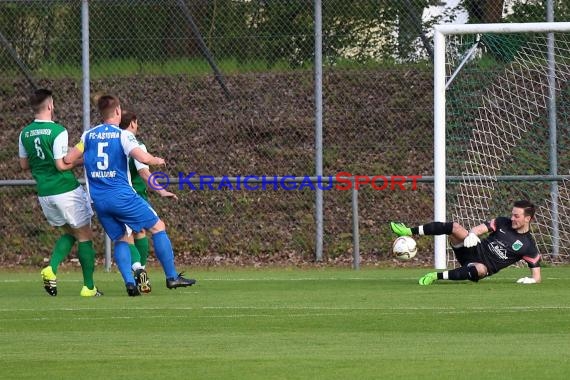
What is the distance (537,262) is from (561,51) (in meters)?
5.74

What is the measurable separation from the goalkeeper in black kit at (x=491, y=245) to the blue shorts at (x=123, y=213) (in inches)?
102

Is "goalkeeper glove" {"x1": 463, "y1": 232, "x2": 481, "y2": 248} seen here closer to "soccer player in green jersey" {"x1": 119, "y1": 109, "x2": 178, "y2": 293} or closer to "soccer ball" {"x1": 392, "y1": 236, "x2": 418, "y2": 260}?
"soccer ball" {"x1": 392, "y1": 236, "x2": 418, "y2": 260}

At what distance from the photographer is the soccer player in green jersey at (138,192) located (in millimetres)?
12174

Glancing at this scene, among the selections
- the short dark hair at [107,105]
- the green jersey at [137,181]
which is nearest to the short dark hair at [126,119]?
the green jersey at [137,181]

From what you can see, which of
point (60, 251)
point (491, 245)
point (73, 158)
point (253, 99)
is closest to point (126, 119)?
point (73, 158)

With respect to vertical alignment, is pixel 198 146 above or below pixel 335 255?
above

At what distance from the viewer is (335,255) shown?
18.4 meters

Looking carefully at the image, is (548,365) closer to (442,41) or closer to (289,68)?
(442,41)

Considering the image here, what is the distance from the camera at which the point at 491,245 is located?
42.0 ft

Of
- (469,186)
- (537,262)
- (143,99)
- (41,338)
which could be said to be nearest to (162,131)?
(143,99)

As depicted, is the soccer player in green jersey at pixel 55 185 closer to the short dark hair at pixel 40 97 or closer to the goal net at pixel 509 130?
the short dark hair at pixel 40 97

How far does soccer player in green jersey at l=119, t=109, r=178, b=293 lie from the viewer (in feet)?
39.9

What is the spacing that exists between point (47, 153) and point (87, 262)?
3.64ft

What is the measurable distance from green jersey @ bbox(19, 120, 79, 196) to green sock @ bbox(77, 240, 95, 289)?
57 cm
